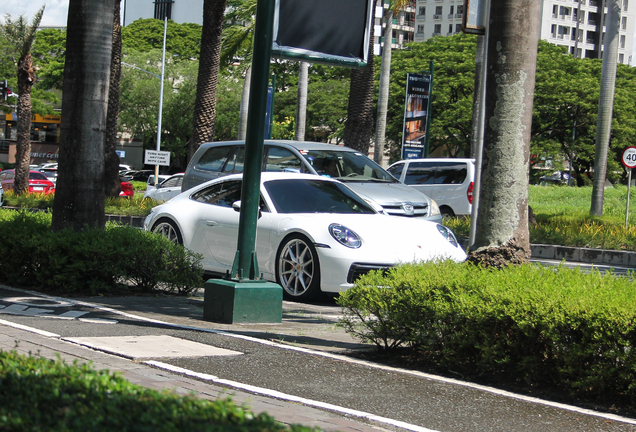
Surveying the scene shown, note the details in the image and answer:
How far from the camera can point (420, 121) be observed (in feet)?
91.6

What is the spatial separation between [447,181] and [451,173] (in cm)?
23

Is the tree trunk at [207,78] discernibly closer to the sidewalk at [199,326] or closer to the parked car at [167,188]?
the parked car at [167,188]

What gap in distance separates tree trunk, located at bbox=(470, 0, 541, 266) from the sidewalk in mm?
1456

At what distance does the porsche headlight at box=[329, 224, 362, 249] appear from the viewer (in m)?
9.03

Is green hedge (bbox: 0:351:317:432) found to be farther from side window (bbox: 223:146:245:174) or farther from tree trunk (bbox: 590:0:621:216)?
tree trunk (bbox: 590:0:621:216)

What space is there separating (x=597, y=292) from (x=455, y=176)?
15416 mm

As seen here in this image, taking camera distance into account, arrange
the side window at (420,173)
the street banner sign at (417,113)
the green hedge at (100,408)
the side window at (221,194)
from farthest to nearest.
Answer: the street banner sign at (417,113) < the side window at (420,173) < the side window at (221,194) < the green hedge at (100,408)

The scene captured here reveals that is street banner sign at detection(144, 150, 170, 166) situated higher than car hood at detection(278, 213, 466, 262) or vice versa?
street banner sign at detection(144, 150, 170, 166)

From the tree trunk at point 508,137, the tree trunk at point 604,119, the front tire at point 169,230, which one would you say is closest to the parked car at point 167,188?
the tree trunk at point 604,119

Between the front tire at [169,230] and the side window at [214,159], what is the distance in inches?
150

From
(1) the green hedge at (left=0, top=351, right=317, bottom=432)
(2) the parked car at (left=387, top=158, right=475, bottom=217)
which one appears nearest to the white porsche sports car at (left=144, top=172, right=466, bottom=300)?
(1) the green hedge at (left=0, top=351, right=317, bottom=432)

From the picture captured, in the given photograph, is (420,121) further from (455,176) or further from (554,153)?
(554,153)

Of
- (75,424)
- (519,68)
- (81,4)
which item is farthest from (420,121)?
(75,424)

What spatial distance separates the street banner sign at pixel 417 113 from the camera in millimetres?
27469
